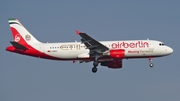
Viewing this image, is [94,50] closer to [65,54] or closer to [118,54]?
[118,54]

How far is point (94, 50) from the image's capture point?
73.7 m

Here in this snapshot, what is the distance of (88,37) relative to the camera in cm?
7112

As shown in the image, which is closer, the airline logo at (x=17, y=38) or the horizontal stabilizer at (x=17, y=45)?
the horizontal stabilizer at (x=17, y=45)

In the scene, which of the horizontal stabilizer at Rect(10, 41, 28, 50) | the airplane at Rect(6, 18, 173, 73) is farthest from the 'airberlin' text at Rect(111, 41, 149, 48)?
the horizontal stabilizer at Rect(10, 41, 28, 50)

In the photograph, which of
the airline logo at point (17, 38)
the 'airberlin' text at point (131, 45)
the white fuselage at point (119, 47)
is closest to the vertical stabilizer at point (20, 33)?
the airline logo at point (17, 38)

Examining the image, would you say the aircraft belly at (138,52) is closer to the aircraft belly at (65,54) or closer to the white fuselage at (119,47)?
the white fuselage at (119,47)

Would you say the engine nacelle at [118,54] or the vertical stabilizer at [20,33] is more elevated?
the vertical stabilizer at [20,33]

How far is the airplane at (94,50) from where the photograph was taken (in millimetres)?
73250

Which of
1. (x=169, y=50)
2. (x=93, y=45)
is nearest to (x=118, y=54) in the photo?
(x=93, y=45)

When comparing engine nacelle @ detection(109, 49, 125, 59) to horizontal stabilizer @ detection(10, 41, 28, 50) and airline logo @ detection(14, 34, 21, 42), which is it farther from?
airline logo @ detection(14, 34, 21, 42)

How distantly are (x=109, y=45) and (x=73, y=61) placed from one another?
6.84m

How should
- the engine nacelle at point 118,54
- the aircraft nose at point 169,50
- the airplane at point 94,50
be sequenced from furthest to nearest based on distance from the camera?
the aircraft nose at point 169,50, the airplane at point 94,50, the engine nacelle at point 118,54

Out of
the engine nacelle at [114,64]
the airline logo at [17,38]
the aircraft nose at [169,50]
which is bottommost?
the engine nacelle at [114,64]

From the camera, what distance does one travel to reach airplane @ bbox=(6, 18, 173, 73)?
2884 inches
